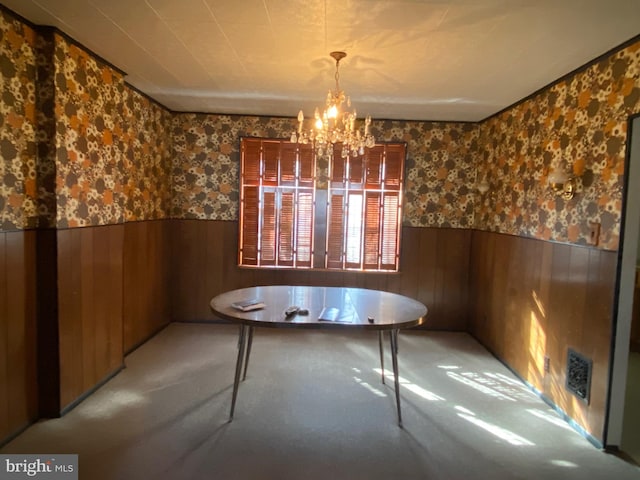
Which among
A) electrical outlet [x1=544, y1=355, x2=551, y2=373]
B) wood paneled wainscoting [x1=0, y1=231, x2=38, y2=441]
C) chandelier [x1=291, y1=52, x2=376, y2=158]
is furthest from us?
electrical outlet [x1=544, y1=355, x2=551, y2=373]

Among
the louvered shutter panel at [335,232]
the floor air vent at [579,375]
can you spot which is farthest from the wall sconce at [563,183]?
the louvered shutter panel at [335,232]

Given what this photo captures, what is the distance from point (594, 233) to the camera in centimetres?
238

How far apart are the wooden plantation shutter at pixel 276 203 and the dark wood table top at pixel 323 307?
1.32 m

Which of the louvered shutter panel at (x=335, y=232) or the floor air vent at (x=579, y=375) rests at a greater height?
the louvered shutter panel at (x=335, y=232)

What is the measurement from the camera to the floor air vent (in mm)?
2410

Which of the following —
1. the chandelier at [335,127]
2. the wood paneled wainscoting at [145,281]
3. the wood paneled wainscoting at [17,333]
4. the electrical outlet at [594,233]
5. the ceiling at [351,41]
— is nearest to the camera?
the ceiling at [351,41]

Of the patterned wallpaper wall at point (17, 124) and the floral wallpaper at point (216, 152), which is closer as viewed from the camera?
the patterned wallpaper wall at point (17, 124)

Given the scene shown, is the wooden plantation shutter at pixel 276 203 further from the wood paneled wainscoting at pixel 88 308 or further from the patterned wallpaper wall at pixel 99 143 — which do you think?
the wood paneled wainscoting at pixel 88 308

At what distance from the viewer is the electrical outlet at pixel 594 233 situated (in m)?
2.36

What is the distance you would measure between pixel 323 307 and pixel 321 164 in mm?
2215

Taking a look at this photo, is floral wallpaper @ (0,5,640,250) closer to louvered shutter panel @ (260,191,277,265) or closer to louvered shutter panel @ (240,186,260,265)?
louvered shutter panel @ (240,186,260,265)

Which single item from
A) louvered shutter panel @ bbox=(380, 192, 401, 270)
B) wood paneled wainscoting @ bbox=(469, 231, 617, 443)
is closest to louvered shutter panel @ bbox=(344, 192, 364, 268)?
louvered shutter panel @ bbox=(380, 192, 401, 270)

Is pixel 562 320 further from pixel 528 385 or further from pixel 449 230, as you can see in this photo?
pixel 449 230

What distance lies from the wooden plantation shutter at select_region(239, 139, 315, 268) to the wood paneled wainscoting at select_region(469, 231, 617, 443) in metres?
2.00
